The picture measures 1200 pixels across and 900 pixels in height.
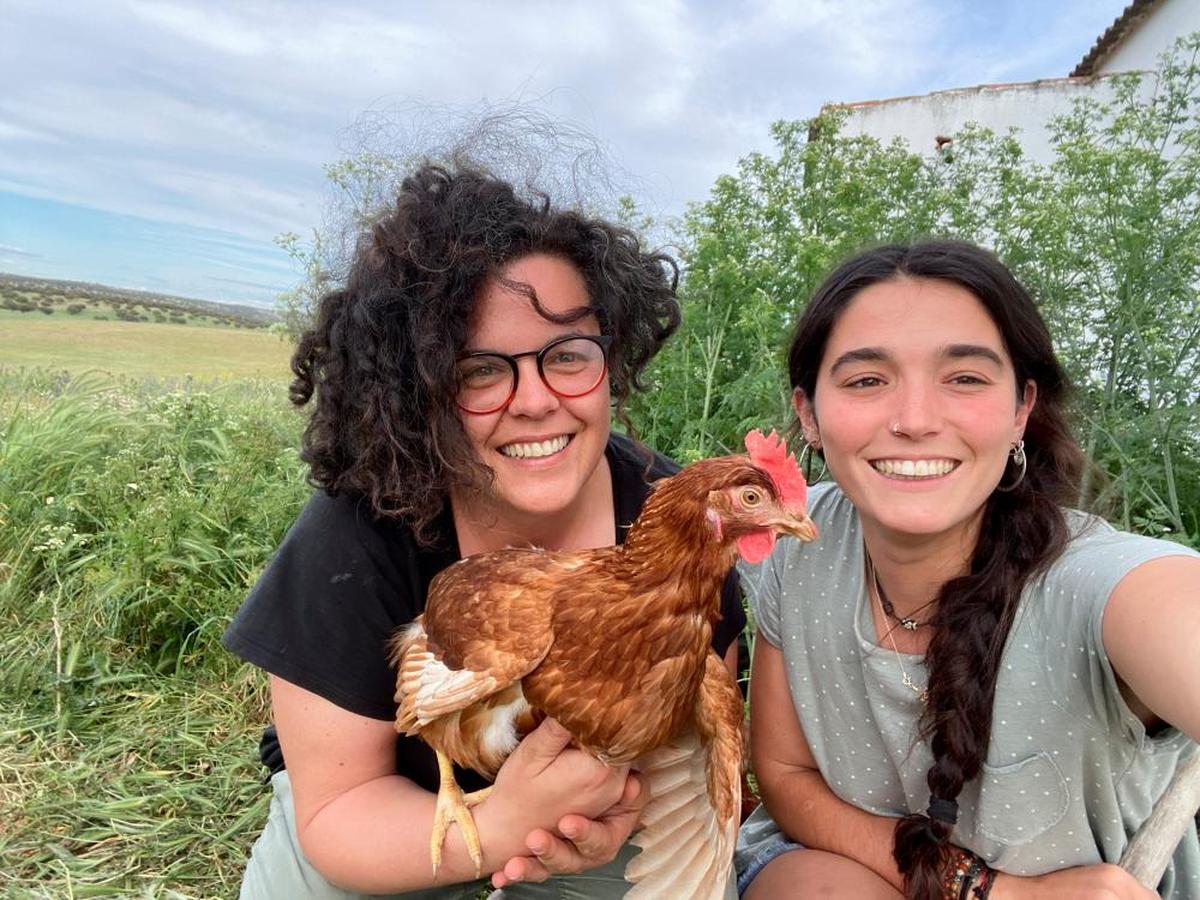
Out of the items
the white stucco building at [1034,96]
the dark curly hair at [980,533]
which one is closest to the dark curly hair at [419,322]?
the dark curly hair at [980,533]

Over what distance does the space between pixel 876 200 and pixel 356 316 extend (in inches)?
99.9

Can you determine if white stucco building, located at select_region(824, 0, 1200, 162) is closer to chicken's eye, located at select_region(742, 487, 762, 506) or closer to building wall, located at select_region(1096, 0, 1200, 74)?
building wall, located at select_region(1096, 0, 1200, 74)

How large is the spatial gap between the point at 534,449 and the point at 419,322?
367 millimetres

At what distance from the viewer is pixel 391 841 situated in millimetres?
1599

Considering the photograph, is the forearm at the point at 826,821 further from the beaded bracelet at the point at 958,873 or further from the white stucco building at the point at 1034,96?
the white stucco building at the point at 1034,96

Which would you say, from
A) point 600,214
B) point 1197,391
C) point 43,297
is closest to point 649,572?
point 600,214

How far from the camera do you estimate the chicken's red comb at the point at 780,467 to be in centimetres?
143

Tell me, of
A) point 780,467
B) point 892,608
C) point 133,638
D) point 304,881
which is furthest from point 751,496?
point 133,638

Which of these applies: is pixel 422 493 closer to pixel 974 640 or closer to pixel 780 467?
pixel 780 467

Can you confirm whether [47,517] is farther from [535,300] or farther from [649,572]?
[649,572]

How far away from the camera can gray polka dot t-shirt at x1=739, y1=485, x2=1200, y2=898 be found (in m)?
1.45

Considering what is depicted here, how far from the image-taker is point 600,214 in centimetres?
197

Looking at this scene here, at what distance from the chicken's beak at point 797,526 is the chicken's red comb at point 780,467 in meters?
0.02

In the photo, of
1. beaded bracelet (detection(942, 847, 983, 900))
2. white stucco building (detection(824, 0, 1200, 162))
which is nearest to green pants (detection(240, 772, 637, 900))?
beaded bracelet (detection(942, 847, 983, 900))
